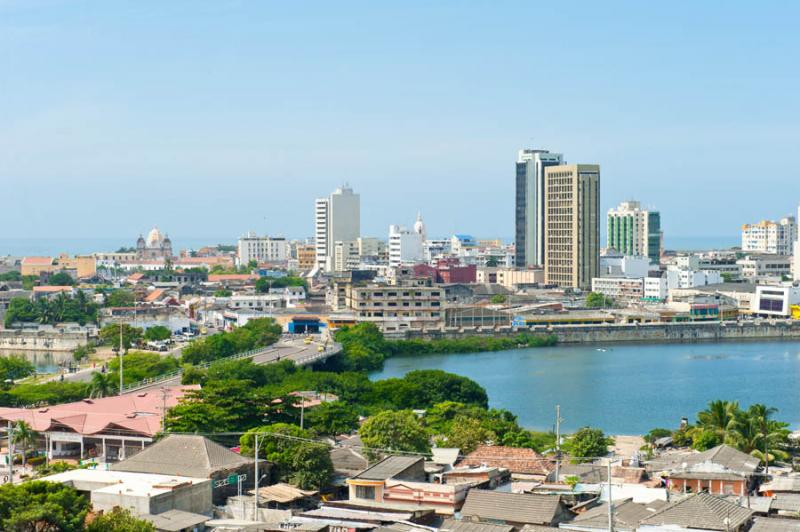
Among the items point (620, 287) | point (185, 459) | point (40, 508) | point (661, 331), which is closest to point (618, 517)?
point (185, 459)

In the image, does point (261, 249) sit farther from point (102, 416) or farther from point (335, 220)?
point (102, 416)

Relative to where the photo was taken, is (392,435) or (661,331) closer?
(392,435)

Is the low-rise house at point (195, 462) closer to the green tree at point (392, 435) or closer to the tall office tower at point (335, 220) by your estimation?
the green tree at point (392, 435)

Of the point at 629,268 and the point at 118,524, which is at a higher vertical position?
the point at 629,268

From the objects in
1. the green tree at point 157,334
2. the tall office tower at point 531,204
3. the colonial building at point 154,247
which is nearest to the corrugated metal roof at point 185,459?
the green tree at point 157,334

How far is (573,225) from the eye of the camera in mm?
58938

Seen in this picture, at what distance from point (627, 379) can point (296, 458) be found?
18.8 metres

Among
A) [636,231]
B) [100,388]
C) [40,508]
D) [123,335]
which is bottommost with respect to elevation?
[123,335]

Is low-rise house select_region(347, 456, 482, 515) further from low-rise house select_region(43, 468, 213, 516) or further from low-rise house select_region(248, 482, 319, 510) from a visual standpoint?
low-rise house select_region(43, 468, 213, 516)

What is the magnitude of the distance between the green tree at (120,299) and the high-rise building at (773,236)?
42.8m

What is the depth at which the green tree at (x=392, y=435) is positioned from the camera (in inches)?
654

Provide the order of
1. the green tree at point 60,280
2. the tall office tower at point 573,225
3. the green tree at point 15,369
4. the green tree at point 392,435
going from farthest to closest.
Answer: the green tree at point 60,280
the tall office tower at point 573,225
the green tree at point 15,369
the green tree at point 392,435

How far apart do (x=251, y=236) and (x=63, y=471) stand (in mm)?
79758

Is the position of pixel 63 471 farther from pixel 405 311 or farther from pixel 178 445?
pixel 405 311
